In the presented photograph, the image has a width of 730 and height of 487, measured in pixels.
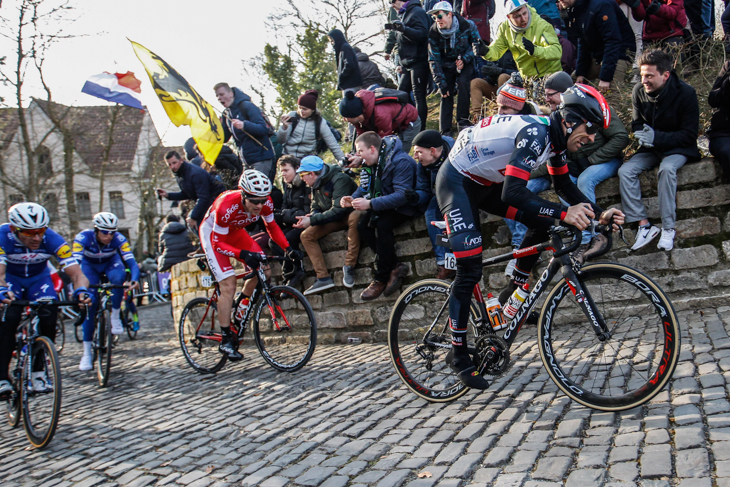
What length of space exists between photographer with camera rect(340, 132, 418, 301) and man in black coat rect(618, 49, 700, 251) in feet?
8.13

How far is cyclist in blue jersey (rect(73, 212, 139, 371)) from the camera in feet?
28.5

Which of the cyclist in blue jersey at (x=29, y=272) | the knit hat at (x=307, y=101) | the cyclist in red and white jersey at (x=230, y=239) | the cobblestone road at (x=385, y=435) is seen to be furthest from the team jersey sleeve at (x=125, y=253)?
the knit hat at (x=307, y=101)

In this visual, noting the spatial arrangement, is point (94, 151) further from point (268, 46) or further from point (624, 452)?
point (624, 452)

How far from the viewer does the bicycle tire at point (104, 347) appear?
7527 mm

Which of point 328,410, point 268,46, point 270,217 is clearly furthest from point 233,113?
point 268,46

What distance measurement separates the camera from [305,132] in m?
9.90

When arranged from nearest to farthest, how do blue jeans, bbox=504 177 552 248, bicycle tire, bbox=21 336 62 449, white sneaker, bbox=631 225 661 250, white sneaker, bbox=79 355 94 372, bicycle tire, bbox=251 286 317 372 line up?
bicycle tire, bbox=21 336 62 449, white sneaker, bbox=631 225 661 250, blue jeans, bbox=504 177 552 248, bicycle tire, bbox=251 286 317 372, white sneaker, bbox=79 355 94 372

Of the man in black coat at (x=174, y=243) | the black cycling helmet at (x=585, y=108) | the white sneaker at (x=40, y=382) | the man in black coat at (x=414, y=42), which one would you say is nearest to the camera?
the black cycling helmet at (x=585, y=108)

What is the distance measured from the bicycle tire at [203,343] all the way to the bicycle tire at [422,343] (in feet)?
11.4

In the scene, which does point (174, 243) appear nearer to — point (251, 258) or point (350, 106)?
point (350, 106)

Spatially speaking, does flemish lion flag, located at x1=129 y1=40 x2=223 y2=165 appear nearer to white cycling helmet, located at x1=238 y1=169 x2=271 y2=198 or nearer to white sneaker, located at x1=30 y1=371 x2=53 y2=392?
white cycling helmet, located at x1=238 y1=169 x2=271 y2=198

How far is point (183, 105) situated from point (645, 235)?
23.3 feet

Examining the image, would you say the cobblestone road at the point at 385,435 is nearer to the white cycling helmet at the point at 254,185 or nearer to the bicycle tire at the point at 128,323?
the white cycling helmet at the point at 254,185

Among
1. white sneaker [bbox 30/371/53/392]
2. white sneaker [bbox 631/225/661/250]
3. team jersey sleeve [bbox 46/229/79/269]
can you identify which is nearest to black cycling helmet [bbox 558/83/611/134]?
white sneaker [bbox 631/225/661/250]
